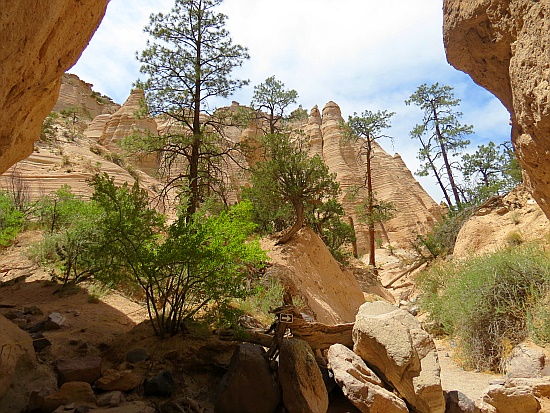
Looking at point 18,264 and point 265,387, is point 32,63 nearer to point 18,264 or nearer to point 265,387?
point 265,387

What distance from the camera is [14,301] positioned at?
6.95 meters

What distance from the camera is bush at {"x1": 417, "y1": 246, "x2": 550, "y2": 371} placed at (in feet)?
20.8

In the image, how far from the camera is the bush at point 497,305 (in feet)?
20.8

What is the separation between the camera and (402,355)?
4.65 metres

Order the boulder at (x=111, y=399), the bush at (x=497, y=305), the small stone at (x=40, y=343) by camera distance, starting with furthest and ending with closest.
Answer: the bush at (x=497, y=305), the small stone at (x=40, y=343), the boulder at (x=111, y=399)

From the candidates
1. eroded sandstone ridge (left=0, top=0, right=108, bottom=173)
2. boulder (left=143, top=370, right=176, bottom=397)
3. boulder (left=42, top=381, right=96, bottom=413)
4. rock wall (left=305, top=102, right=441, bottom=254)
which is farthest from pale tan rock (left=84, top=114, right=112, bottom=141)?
boulder (left=42, top=381, right=96, bottom=413)

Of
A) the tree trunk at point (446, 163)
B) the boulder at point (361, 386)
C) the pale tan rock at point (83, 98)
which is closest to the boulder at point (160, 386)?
the boulder at point (361, 386)

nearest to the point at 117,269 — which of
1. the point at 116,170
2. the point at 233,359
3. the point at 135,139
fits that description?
the point at 233,359

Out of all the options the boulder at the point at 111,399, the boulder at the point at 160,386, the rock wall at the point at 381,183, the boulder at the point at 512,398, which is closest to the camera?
the boulder at the point at 111,399

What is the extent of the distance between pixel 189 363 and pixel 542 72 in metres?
5.32

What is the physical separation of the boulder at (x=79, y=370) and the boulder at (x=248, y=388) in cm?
152

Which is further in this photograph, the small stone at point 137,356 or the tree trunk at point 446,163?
the tree trunk at point 446,163

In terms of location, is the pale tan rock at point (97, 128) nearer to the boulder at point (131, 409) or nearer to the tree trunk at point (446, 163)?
the tree trunk at point (446, 163)

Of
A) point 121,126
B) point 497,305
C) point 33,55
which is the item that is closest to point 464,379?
point 497,305
